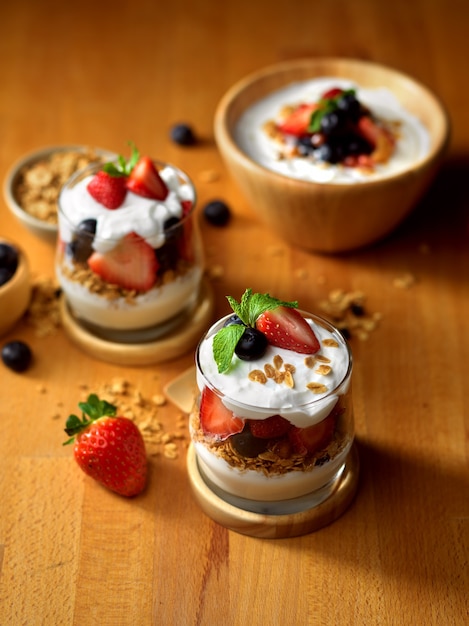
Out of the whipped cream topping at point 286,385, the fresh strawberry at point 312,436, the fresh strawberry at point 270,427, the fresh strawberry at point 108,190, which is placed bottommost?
the fresh strawberry at point 312,436

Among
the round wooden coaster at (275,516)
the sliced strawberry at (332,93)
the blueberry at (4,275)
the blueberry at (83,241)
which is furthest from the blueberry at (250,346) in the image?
the sliced strawberry at (332,93)

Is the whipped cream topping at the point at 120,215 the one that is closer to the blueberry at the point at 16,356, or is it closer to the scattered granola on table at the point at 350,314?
→ the blueberry at the point at 16,356

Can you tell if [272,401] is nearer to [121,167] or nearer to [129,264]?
[129,264]

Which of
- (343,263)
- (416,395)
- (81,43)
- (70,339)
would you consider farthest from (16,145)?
(416,395)

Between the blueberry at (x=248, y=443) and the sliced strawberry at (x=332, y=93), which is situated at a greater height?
the sliced strawberry at (x=332, y=93)

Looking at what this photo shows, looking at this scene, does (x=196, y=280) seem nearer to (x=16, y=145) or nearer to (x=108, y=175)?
(x=108, y=175)

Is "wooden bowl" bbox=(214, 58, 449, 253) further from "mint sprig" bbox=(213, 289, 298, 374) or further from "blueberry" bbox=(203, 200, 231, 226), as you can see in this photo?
"mint sprig" bbox=(213, 289, 298, 374)
